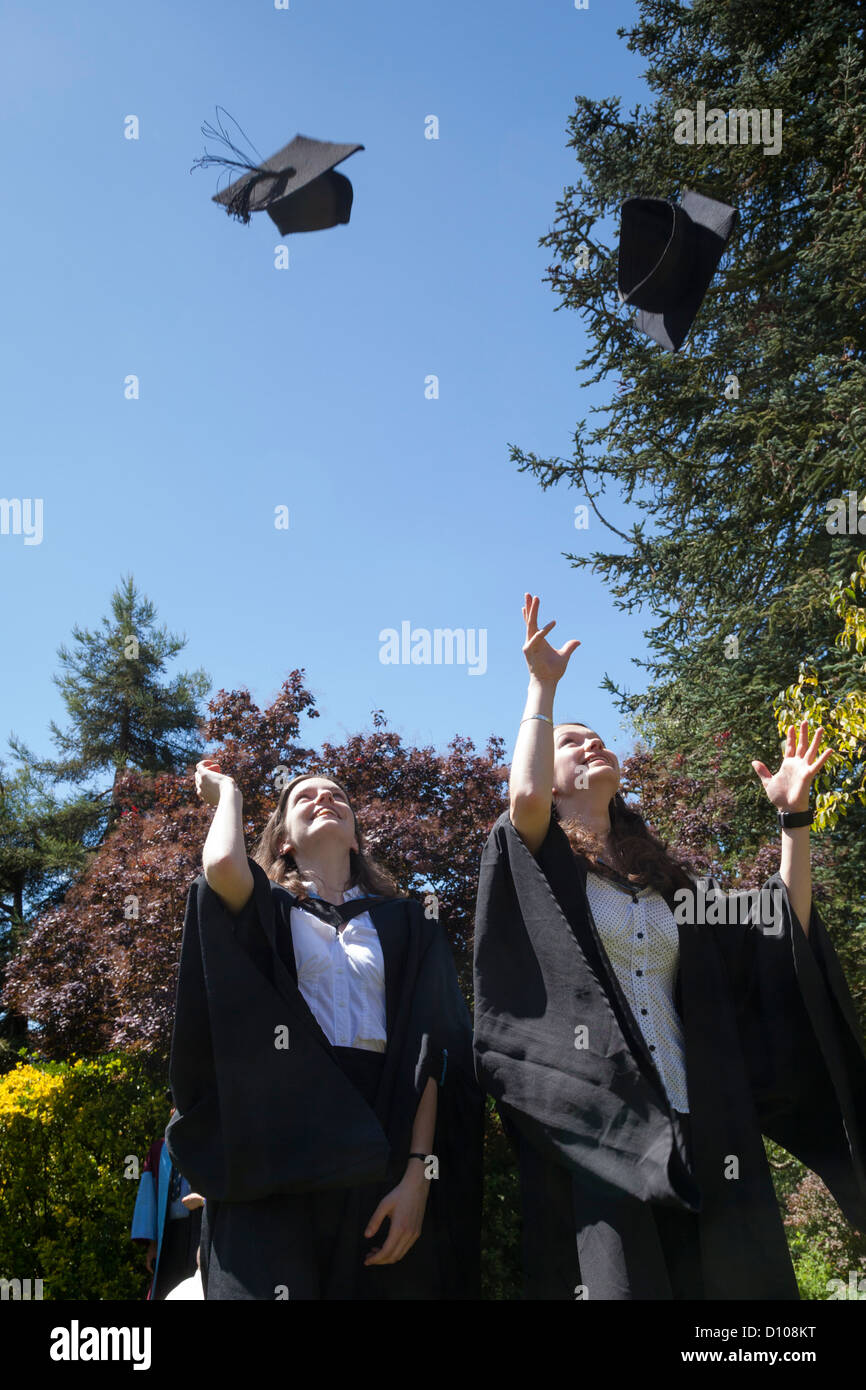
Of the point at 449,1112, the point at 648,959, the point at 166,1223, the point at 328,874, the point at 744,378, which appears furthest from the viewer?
the point at 744,378

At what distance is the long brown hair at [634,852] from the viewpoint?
2.74 meters

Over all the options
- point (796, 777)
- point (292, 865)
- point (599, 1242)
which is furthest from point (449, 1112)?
point (796, 777)

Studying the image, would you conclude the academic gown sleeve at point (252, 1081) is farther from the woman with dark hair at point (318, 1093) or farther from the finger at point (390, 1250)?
the finger at point (390, 1250)

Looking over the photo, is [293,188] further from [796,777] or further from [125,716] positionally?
[125,716]

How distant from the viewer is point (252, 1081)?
239 cm

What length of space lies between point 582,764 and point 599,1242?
1207 millimetres

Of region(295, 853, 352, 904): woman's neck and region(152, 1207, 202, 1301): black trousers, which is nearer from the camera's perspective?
region(295, 853, 352, 904): woman's neck

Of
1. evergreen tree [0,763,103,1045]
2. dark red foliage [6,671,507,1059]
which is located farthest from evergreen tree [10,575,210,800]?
dark red foliage [6,671,507,1059]

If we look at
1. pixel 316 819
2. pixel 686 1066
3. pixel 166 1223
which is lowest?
pixel 166 1223

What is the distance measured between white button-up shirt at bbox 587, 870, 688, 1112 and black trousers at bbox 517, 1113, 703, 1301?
0.14 m

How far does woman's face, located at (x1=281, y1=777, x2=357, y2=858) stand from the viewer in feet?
9.86

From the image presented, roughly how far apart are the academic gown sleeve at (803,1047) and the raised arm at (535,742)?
630 mm

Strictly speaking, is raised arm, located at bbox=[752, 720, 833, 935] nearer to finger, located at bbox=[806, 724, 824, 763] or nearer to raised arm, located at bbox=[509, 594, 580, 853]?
finger, located at bbox=[806, 724, 824, 763]

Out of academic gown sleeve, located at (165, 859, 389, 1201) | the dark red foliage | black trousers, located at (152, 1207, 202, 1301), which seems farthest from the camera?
the dark red foliage
